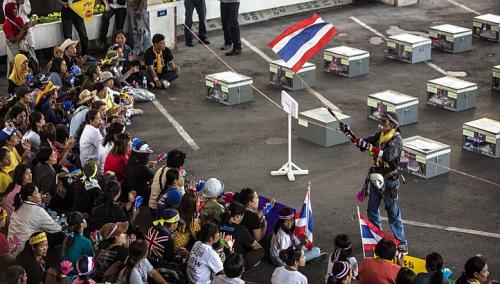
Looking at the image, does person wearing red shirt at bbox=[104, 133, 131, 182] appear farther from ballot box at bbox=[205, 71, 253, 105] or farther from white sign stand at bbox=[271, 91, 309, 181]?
ballot box at bbox=[205, 71, 253, 105]

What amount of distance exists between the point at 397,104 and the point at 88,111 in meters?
5.51

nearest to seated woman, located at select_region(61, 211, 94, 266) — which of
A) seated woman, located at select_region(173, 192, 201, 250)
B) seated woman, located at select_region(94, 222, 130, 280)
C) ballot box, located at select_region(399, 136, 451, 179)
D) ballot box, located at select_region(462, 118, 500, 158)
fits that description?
seated woman, located at select_region(94, 222, 130, 280)

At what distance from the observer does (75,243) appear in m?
12.1

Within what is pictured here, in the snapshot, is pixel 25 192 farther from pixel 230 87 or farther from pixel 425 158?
pixel 230 87

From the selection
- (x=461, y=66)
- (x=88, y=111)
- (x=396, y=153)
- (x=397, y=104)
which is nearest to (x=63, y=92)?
(x=88, y=111)

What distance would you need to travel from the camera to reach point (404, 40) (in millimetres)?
21891

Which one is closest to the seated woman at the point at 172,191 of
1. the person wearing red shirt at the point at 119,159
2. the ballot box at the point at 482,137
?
the person wearing red shirt at the point at 119,159

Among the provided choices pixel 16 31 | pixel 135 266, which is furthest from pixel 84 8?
pixel 135 266

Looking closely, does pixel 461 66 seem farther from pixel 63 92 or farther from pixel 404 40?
pixel 63 92

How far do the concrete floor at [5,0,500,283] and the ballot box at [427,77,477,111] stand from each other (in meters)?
0.17

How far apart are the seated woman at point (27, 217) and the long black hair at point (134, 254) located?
1.84m

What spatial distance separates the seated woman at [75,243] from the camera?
39.5 ft

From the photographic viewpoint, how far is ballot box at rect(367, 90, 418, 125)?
18.1m

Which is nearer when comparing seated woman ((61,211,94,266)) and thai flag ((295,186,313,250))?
seated woman ((61,211,94,266))
